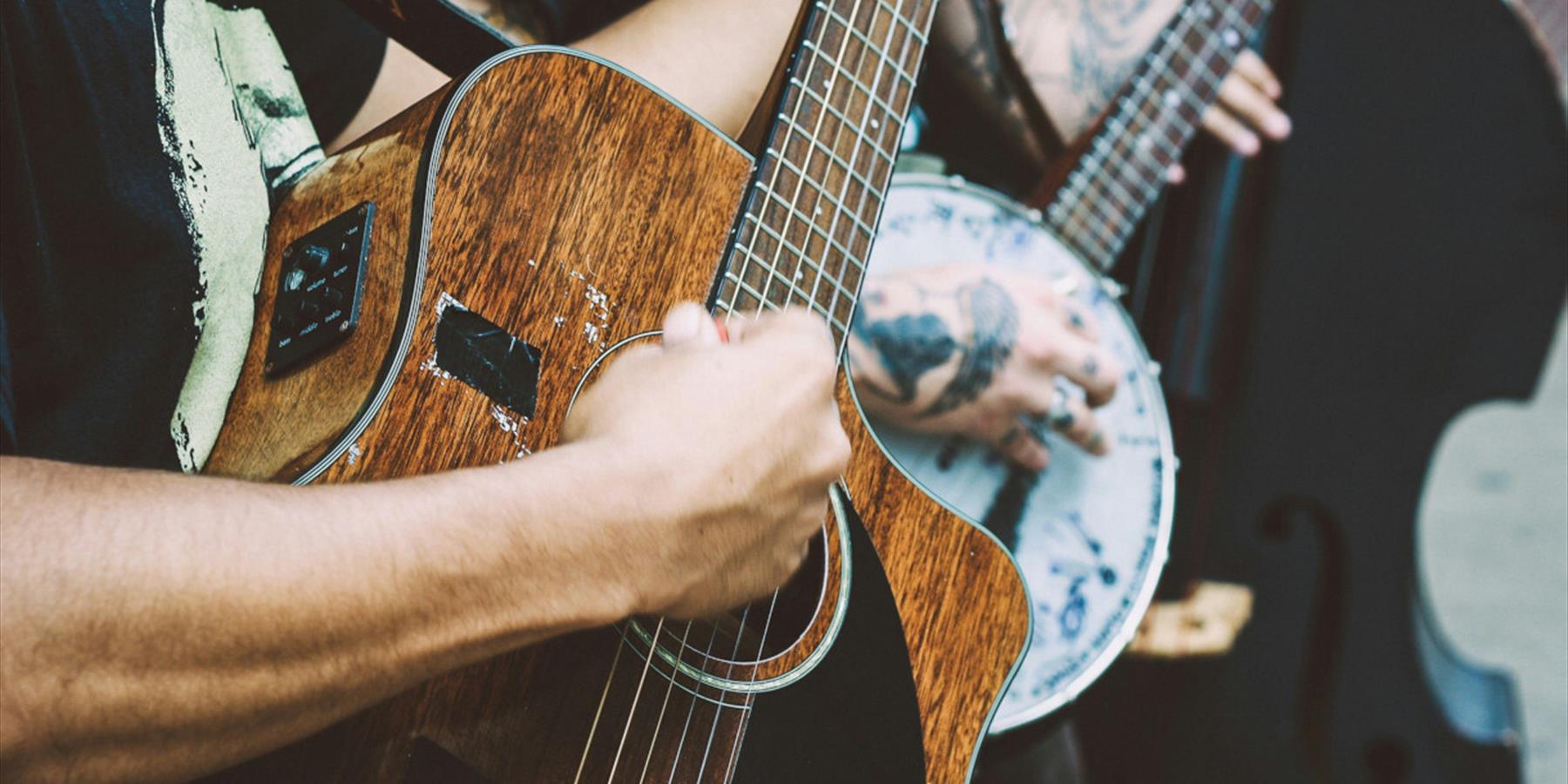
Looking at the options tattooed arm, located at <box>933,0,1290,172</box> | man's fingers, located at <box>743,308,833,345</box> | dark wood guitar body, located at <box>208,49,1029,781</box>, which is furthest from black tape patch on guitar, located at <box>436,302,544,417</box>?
tattooed arm, located at <box>933,0,1290,172</box>

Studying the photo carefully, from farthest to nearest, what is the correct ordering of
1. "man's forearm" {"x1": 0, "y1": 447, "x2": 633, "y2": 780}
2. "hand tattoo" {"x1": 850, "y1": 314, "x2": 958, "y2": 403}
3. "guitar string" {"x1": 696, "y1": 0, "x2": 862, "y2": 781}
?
1. "hand tattoo" {"x1": 850, "y1": 314, "x2": 958, "y2": 403}
2. "guitar string" {"x1": 696, "y1": 0, "x2": 862, "y2": 781}
3. "man's forearm" {"x1": 0, "y1": 447, "x2": 633, "y2": 780}

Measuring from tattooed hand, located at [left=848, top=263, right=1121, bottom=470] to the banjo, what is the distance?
0.03 meters

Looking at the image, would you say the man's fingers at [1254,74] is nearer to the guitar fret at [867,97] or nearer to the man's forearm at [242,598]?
the guitar fret at [867,97]

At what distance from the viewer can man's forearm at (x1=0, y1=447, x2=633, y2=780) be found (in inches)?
15.4

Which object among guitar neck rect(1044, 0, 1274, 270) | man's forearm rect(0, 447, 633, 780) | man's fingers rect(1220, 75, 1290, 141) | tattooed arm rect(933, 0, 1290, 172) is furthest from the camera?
man's fingers rect(1220, 75, 1290, 141)

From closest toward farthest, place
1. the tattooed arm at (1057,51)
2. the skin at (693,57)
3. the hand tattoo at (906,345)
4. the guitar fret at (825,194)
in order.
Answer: the guitar fret at (825,194) → the skin at (693,57) → the hand tattoo at (906,345) → the tattooed arm at (1057,51)

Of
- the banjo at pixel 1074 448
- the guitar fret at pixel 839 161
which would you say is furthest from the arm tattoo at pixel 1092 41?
the guitar fret at pixel 839 161

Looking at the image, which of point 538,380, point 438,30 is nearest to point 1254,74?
point 438,30

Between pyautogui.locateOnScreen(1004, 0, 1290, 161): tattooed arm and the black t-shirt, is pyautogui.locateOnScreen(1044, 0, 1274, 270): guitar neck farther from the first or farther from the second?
the black t-shirt

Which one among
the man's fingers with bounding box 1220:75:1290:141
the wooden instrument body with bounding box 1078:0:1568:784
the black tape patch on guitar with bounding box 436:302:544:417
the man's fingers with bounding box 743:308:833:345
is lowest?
the wooden instrument body with bounding box 1078:0:1568:784

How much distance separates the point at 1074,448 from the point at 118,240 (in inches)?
35.9

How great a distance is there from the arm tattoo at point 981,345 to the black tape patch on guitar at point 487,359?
59 centimetres

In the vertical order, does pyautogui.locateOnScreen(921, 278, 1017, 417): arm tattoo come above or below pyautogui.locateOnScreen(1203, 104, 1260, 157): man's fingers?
below

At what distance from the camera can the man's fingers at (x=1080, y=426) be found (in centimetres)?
115
